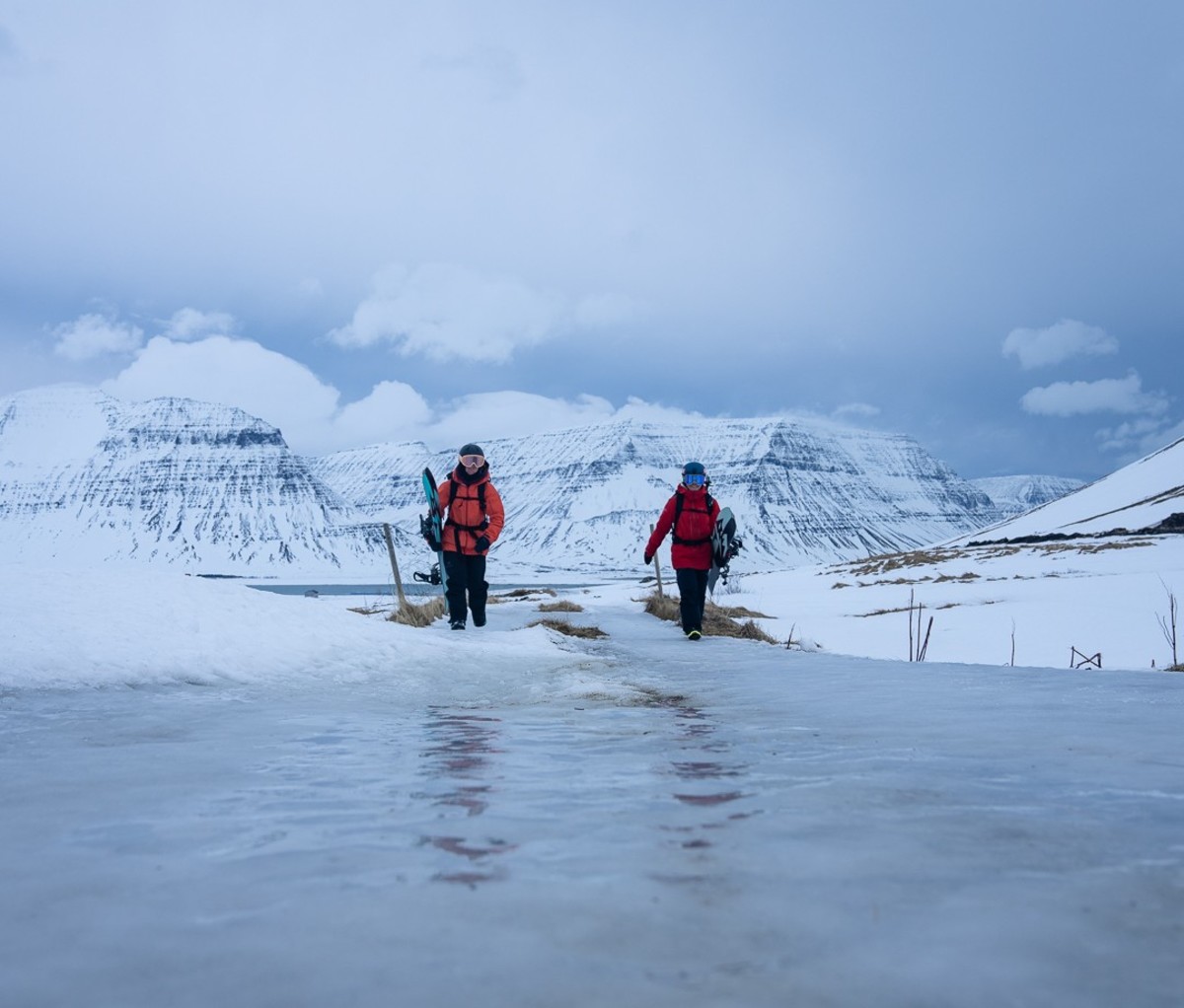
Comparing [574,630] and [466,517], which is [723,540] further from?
[466,517]

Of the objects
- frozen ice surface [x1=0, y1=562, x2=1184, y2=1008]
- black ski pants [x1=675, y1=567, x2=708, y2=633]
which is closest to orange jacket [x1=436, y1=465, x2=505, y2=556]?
black ski pants [x1=675, y1=567, x2=708, y2=633]

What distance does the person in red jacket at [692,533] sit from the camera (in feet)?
38.4

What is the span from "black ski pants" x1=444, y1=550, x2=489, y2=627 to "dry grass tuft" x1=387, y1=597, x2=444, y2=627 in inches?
25.2

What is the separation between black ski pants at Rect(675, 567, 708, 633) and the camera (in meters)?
11.6

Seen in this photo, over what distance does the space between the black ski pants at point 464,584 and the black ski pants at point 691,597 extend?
101 inches

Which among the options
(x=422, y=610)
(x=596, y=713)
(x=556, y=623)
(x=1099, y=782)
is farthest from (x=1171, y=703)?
(x=422, y=610)

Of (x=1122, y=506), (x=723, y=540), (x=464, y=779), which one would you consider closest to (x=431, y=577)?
(x=723, y=540)

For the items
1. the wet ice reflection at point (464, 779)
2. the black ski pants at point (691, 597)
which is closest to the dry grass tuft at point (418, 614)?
the black ski pants at point (691, 597)

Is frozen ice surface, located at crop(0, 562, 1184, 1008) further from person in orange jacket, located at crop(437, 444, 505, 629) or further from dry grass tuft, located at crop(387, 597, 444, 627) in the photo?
dry grass tuft, located at crop(387, 597, 444, 627)

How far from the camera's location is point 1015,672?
634 centimetres

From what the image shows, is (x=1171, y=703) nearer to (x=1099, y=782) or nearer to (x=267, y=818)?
(x=1099, y=782)

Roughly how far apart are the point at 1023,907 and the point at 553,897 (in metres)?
0.79

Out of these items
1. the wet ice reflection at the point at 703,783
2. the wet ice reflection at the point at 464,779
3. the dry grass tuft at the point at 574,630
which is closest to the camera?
the wet ice reflection at the point at 464,779

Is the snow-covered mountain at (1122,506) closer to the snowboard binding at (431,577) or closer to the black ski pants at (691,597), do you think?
the black ski pants at (691,597)
